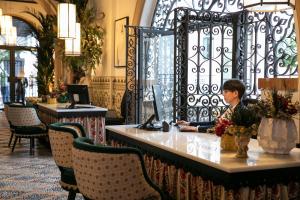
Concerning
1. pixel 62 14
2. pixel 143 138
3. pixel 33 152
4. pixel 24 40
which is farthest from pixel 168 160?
pixel 24 40

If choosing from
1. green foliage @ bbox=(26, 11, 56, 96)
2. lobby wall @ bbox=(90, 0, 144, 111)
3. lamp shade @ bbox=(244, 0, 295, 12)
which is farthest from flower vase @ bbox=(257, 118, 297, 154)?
green foliage @ bbox=(26, 11, 56, 96)

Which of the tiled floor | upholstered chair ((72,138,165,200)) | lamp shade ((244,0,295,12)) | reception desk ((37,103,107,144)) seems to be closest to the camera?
upholstered chair ((72,138,165,200))

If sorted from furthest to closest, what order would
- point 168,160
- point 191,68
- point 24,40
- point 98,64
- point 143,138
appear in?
point 24,40 < point 98,64 < point 191,68 < point 143,138 < point 168,160

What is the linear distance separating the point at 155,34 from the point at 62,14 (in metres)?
1.54

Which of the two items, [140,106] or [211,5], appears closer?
[211,5]

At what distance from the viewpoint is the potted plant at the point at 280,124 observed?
2.84m

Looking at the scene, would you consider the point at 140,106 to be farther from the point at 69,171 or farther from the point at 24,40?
the point at 24,40

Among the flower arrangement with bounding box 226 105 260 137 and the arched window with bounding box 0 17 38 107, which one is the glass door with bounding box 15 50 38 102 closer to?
the arched window with bounding box 0 17 38 107

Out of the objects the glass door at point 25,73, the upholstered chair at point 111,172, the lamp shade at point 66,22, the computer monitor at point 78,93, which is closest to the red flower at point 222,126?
the upholstered chair at point 111,172

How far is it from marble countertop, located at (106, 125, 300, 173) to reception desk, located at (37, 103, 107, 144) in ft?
10.1

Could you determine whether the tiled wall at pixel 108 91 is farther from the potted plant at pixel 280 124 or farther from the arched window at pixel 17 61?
the potted plant at pixel 280 124

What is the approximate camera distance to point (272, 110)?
2873 millimetres

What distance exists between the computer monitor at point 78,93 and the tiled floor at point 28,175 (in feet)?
3.40

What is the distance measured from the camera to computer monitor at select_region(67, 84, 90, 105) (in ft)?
23.2
